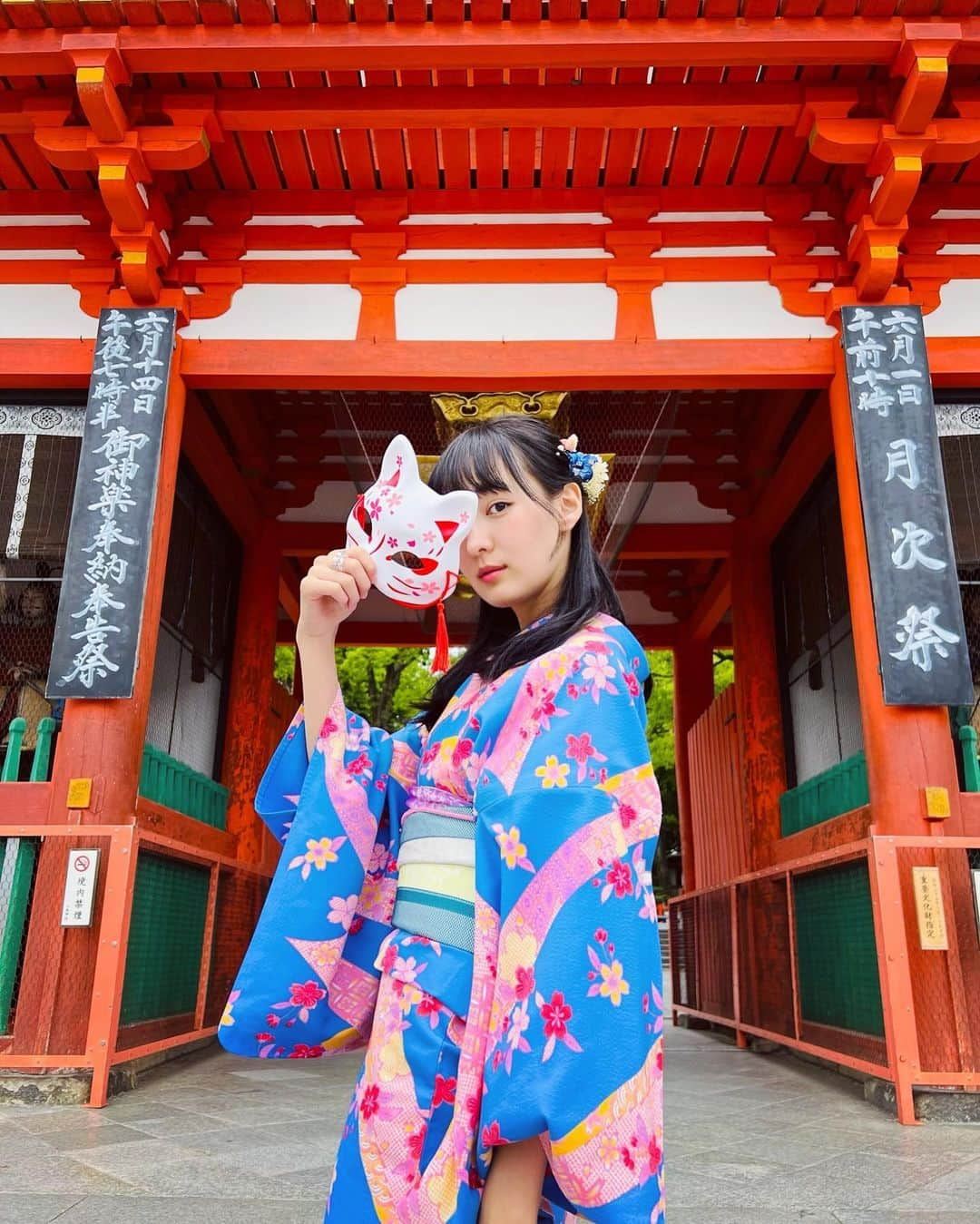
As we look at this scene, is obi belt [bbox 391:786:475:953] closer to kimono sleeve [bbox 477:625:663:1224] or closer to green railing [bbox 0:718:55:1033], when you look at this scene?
kimono sleeve [bbox 477:625:663:1224]

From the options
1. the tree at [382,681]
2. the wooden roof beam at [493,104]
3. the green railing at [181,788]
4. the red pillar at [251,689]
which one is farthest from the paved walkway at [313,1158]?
the tree at [382,681]

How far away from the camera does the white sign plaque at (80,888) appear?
14.0ft

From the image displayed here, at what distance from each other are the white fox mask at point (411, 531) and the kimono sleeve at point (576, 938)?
28 centimetres

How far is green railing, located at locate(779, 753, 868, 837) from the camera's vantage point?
5402 millimetres

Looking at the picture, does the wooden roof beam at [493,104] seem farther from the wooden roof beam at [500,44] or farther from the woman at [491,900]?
the woman at [491,900]

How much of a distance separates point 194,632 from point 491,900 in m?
6.18

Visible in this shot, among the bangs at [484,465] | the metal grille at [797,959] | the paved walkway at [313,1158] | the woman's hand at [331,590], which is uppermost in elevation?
the bangs at [484,465]

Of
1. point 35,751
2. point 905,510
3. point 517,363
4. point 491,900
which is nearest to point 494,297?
point 517,363

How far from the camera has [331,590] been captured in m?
1.40

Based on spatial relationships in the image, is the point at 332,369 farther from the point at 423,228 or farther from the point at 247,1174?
the point at 247,1174

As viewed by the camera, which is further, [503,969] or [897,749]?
[897,749]

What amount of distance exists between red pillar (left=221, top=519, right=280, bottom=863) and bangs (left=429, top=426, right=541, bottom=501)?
6.29 m

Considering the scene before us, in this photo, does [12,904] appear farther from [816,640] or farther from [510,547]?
[816,640]

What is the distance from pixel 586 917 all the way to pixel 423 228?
531cm
